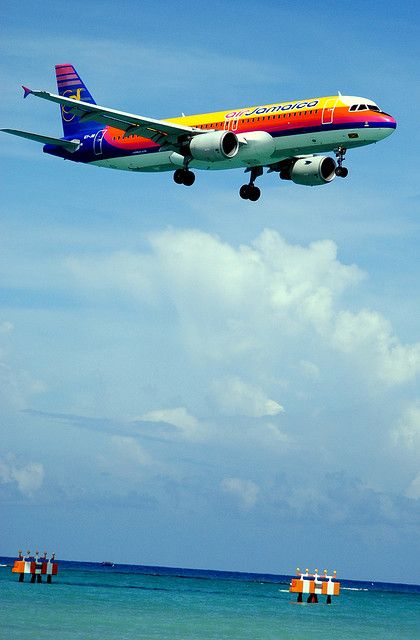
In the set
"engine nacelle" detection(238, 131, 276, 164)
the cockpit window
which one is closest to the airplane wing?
"engine nacelle" detection(238, 131, 276, 164)

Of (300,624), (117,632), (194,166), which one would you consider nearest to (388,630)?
(300,624)

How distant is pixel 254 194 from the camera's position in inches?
3268

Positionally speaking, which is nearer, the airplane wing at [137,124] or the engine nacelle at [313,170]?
the airplane wing at [137,124]

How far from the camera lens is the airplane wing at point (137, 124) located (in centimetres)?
7571

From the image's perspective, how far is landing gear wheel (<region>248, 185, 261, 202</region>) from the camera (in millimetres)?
83000

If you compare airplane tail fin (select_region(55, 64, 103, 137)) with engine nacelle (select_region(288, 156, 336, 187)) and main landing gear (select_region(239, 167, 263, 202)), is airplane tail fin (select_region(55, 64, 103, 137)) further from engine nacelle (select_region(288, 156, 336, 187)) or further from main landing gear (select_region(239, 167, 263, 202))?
engine nacelle (select_region(288, 156, 336, 187))

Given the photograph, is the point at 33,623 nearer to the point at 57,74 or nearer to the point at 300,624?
the point at 300,624

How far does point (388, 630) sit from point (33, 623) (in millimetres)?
37743

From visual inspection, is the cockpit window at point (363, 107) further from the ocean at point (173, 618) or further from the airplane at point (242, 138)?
the ocean at point (173, 618)

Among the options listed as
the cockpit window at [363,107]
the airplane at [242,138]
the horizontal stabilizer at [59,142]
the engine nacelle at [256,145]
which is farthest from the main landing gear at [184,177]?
the cockpit window at [363,107]

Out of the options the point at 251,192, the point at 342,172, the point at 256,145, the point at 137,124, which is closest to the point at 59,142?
the point at 137,124

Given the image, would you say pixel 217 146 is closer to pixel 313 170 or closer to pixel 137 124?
pixel 137 124

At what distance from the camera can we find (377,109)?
241 feet

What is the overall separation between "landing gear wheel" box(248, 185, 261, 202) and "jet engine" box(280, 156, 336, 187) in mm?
3038
